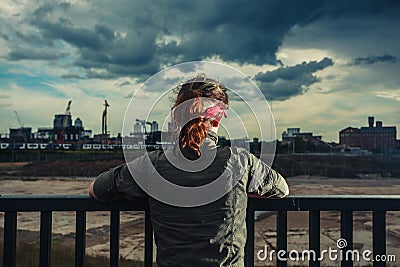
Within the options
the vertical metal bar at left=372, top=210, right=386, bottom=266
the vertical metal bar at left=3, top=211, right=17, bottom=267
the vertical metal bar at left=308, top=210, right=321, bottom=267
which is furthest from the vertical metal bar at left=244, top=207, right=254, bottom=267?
the vertical metal bar at left=3, top=211, right=17, bottom=267

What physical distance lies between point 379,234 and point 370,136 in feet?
131

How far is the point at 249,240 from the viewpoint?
1572mm

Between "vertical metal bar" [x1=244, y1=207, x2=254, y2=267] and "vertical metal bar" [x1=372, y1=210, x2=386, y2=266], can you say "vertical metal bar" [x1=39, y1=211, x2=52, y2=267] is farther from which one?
"vertical metal bar" [x1=372, y1=210, x2=386, y2=266]

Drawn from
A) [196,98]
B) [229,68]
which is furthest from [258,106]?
[196,98]

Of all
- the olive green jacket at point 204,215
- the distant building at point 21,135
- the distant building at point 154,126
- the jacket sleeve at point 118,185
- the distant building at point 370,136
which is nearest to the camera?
the olive green jacket at point 204,215

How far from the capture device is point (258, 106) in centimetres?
150

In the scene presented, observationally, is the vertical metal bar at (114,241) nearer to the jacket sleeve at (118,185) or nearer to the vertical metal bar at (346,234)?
the jacket sleeve at (118,185)

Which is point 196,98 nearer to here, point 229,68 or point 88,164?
point 229,68

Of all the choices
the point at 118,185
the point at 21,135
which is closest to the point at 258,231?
the point at 118,185

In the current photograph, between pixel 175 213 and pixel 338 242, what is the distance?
28.6 inches

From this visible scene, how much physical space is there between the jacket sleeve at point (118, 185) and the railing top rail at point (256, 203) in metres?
0.08

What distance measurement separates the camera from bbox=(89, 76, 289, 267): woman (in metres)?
1.27

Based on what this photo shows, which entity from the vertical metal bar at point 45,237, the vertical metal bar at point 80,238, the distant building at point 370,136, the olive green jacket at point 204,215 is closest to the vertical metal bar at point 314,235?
the olive green jacket at point 204,215

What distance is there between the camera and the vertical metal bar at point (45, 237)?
5.12 ft
